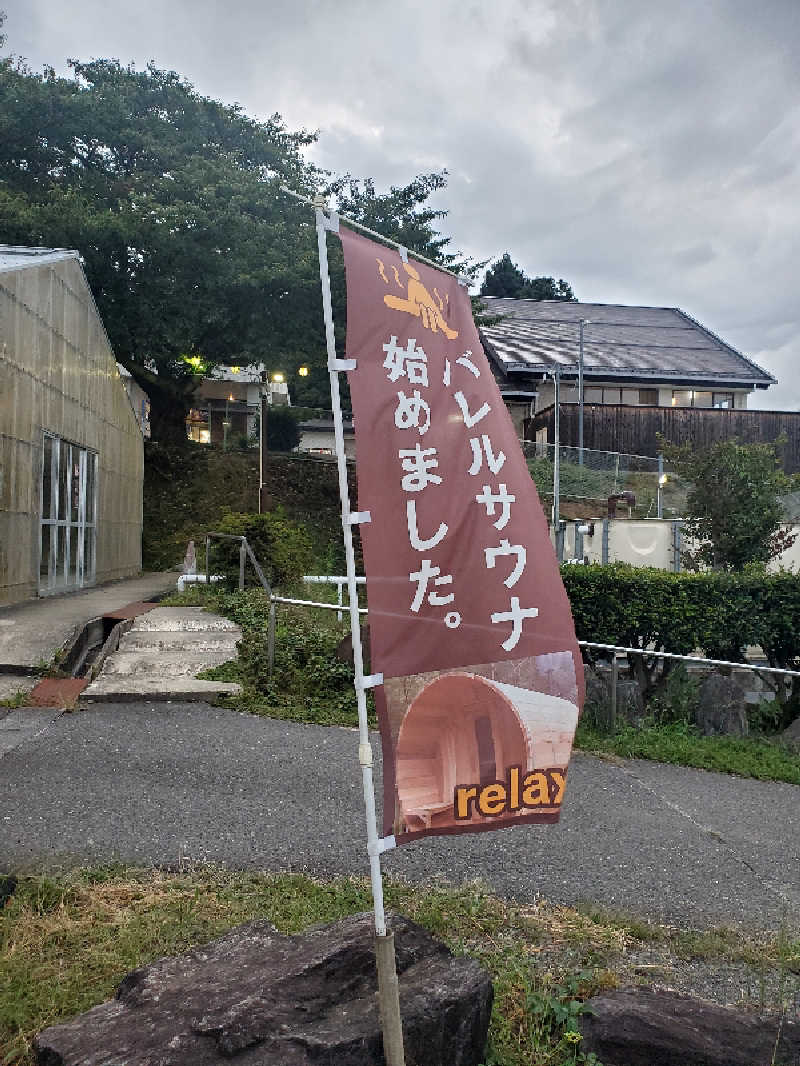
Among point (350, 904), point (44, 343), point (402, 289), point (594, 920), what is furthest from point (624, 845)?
point (44, 343)

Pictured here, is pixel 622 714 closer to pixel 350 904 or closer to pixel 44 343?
pixel 350 904

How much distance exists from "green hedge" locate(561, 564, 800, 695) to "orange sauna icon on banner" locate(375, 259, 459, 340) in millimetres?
6843

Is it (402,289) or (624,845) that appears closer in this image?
(402,289)

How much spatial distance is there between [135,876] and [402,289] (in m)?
3.43

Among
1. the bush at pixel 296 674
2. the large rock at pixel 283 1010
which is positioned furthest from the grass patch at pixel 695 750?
the large rock at pixel 283 1010

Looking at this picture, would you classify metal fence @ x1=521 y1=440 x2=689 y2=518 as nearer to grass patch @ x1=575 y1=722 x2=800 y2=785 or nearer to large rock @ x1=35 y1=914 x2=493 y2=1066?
grass patch @ x1=575 y1=722 x2=800 y2=785

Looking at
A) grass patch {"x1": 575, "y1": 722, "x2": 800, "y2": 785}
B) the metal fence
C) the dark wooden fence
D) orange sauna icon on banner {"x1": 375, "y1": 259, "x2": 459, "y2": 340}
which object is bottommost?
grass patch {"x1": 575, "y1": 722, "x2": 800, "y2": 785}

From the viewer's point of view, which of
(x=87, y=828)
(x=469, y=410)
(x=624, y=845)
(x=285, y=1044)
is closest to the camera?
(x=285, y=1044)

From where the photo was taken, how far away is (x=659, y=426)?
29.8 meters

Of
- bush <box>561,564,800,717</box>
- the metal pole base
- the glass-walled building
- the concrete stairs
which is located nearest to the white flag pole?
the metal pole base

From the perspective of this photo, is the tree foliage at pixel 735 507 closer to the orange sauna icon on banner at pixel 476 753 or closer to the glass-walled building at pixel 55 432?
the glass-walled building at pixel 55 432

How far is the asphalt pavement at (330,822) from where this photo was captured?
175 inches

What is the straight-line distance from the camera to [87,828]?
4762mm

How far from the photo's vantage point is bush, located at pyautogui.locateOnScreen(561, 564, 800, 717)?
9.39 metres
